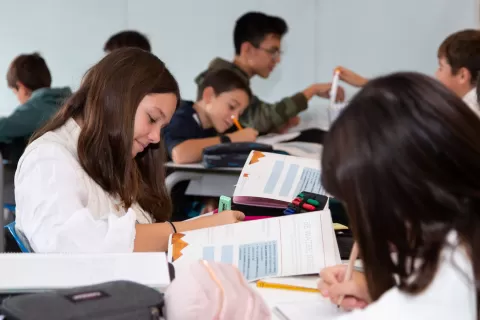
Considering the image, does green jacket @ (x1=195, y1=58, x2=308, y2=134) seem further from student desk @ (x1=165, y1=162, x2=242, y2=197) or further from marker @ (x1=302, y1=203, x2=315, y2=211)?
marker @ (x1=302, y1=203, x2=315, y2=211)


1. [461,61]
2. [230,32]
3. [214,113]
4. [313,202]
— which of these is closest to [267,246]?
[313,202]

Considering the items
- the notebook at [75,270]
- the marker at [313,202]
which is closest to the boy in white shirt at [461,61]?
the marker at [313,202]

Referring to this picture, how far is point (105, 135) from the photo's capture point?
1.48 m

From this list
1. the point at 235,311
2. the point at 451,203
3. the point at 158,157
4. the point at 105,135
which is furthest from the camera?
the point at 158,157

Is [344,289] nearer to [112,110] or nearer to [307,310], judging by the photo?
[307,310]

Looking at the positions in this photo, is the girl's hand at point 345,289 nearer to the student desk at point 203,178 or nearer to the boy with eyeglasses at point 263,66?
the student desk at point 203,178

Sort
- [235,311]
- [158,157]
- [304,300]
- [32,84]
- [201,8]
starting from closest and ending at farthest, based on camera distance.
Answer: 1. [235,311]
2. [304,300]
3. [158,157]
4. [32,84]
5. [201,8]

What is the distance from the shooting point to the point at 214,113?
119 inches

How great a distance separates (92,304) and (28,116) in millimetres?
2687

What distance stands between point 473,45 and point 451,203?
95.1 inches

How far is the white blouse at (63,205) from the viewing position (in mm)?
1324

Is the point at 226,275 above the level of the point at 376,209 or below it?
below

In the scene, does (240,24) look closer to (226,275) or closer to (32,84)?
(32,84)

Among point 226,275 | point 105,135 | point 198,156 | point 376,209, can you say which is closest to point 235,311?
point 226,275
